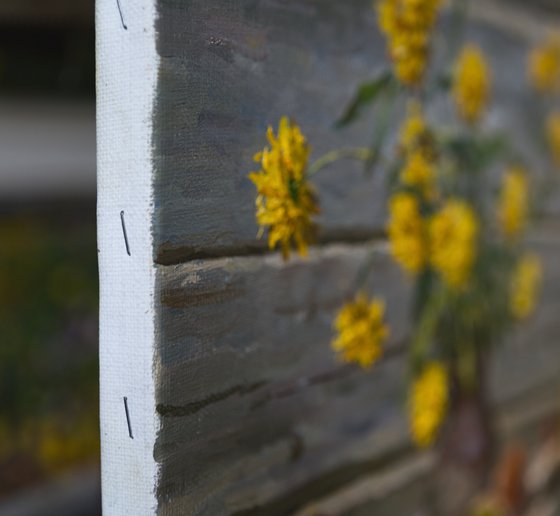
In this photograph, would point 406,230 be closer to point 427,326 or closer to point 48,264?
point 427,326

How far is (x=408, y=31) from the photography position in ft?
3.12

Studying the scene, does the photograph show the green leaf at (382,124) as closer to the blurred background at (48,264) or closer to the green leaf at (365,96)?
the green leaf at (365,96)

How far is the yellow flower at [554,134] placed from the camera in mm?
1416

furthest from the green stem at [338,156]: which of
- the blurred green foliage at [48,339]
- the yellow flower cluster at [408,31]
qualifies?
the blurred green foliage at [48,339]

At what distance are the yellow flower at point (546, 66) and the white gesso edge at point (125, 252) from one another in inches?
37.4

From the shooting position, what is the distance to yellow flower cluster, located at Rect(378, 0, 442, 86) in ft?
3.06

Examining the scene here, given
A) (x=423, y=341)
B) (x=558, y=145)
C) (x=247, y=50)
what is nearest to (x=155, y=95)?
(x=247, y=50)

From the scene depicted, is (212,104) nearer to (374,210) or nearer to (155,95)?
(155,95)

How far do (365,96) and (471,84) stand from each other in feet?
0.98

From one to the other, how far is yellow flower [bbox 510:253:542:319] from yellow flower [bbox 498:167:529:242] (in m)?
0.06

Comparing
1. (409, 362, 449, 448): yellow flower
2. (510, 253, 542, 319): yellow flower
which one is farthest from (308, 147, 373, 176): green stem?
(510, 253, 542, 319): yellow flower

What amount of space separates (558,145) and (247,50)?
915 mm

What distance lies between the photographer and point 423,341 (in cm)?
108

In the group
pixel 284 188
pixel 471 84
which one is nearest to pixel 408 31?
pixel 471 84
